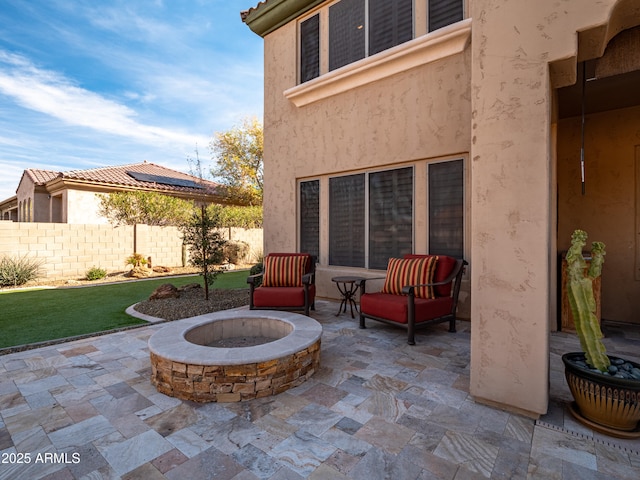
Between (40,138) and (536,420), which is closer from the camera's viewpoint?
(536,420)

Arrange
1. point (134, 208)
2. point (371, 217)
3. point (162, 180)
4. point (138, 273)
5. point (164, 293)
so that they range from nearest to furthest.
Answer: point (371, 217)
point (164, 293)
point (138, 273)
point (134, 208)
point (162, 180)

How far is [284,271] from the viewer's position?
5.74 m

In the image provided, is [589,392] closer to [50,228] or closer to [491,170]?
[491,170]

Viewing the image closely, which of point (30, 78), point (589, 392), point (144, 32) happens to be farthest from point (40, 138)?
point (589, 392)

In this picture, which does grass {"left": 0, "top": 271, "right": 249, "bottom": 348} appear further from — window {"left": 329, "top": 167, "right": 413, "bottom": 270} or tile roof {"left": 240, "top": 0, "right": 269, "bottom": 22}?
tile roof {"left": 240, "top": 0, "right": 269, "bottom": 22}

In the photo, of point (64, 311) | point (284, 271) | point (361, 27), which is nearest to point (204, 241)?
point (284, 271)

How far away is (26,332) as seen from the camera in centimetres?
455

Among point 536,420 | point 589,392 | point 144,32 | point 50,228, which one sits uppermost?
point 144,32

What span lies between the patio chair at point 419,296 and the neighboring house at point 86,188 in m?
8.69

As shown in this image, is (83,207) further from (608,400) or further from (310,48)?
(608,400)

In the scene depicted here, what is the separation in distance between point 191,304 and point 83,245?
6.46 m

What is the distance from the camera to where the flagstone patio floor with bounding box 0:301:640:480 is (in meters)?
1.84

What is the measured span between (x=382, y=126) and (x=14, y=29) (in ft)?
31.0

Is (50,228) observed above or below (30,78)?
below
